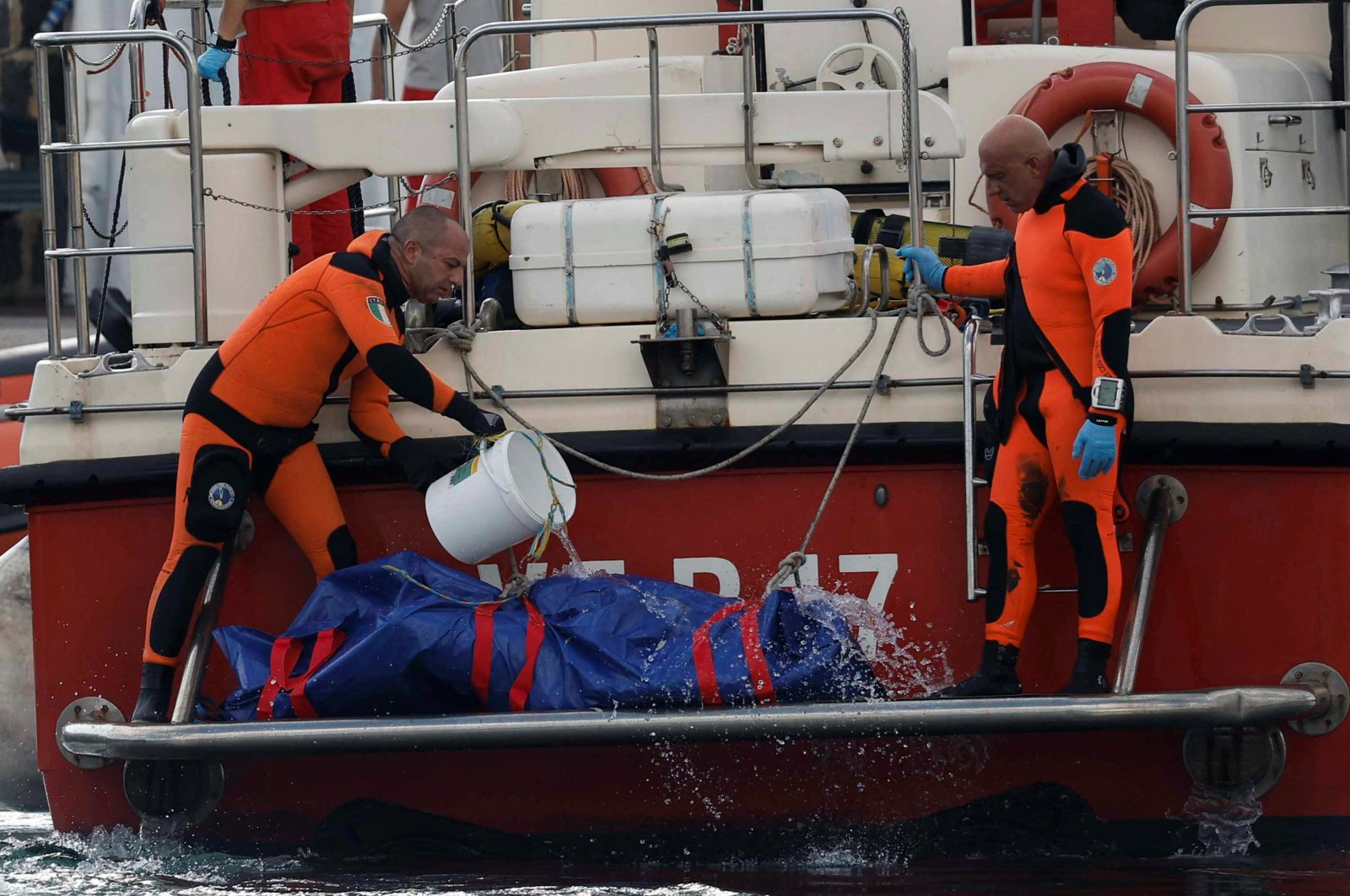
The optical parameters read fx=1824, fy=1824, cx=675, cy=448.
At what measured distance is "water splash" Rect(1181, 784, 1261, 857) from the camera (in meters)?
4.58

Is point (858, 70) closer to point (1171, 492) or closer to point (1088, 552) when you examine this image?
point (1171, 492)

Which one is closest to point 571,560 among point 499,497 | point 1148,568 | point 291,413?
point 499,497

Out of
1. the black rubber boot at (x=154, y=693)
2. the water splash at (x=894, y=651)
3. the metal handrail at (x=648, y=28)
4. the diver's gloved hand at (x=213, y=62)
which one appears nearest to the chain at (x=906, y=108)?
the metal handrail at (x=648, y=28)

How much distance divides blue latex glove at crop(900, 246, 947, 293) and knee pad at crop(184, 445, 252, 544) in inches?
70.2

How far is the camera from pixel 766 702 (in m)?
4.30

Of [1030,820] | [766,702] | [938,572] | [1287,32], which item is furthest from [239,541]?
[1287,32]

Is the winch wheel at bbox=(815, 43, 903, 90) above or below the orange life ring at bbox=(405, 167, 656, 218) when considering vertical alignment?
above

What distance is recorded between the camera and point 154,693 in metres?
4.68

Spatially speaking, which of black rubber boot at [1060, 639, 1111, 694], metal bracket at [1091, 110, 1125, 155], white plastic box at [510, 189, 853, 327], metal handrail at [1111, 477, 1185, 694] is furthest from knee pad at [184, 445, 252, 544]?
metal bracket at [1091, 110, 1125, 155]

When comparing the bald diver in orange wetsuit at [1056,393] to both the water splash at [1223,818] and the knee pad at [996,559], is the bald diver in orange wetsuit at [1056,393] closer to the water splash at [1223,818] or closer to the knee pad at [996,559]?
the knee pad at [996,559]

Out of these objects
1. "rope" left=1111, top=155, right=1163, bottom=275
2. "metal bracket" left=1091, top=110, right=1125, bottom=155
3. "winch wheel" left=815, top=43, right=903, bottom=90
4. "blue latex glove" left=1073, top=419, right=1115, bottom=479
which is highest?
"winch wheel" left=815, top=43, right=903, bottom=90

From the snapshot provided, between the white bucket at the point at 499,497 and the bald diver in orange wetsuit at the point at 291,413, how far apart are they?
109mm

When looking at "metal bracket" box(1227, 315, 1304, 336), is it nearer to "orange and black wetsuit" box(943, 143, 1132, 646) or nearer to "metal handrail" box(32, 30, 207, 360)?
"orange and black wetsuit" box(943, 143, 1132, 646)

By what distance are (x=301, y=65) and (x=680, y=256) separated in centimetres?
183
